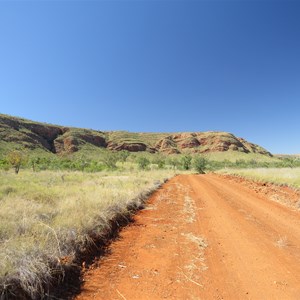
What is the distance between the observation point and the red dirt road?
359 cm

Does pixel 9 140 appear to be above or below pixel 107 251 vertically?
above

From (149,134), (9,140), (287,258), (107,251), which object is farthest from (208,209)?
(149,134)

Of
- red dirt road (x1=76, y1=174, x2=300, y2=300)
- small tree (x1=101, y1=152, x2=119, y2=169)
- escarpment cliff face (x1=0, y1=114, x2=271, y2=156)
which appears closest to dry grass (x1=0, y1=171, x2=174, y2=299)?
red dirt road (x1=76, y1=174, x2=300, y2=300)

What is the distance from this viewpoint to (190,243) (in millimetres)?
5652

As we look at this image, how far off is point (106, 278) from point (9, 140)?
2946 inches

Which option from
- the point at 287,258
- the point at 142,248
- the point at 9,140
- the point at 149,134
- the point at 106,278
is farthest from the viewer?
the point at 149,134

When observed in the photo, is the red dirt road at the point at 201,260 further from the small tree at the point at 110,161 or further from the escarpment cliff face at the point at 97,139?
the escarpment cliff face at the point at 97,139

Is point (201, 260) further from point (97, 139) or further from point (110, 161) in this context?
point (97, 139)

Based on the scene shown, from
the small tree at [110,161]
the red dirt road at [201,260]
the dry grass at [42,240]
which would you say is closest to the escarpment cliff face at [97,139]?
the small tree at [110,161]

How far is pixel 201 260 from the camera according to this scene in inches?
184

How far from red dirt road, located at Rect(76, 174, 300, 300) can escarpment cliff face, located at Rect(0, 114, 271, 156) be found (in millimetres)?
69689

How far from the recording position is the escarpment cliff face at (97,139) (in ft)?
251

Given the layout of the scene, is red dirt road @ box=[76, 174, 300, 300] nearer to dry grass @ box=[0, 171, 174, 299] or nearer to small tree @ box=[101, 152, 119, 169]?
dry grass @ box=[0, 171, 174, 299]

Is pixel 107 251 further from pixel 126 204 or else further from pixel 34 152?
pixel 34 152
